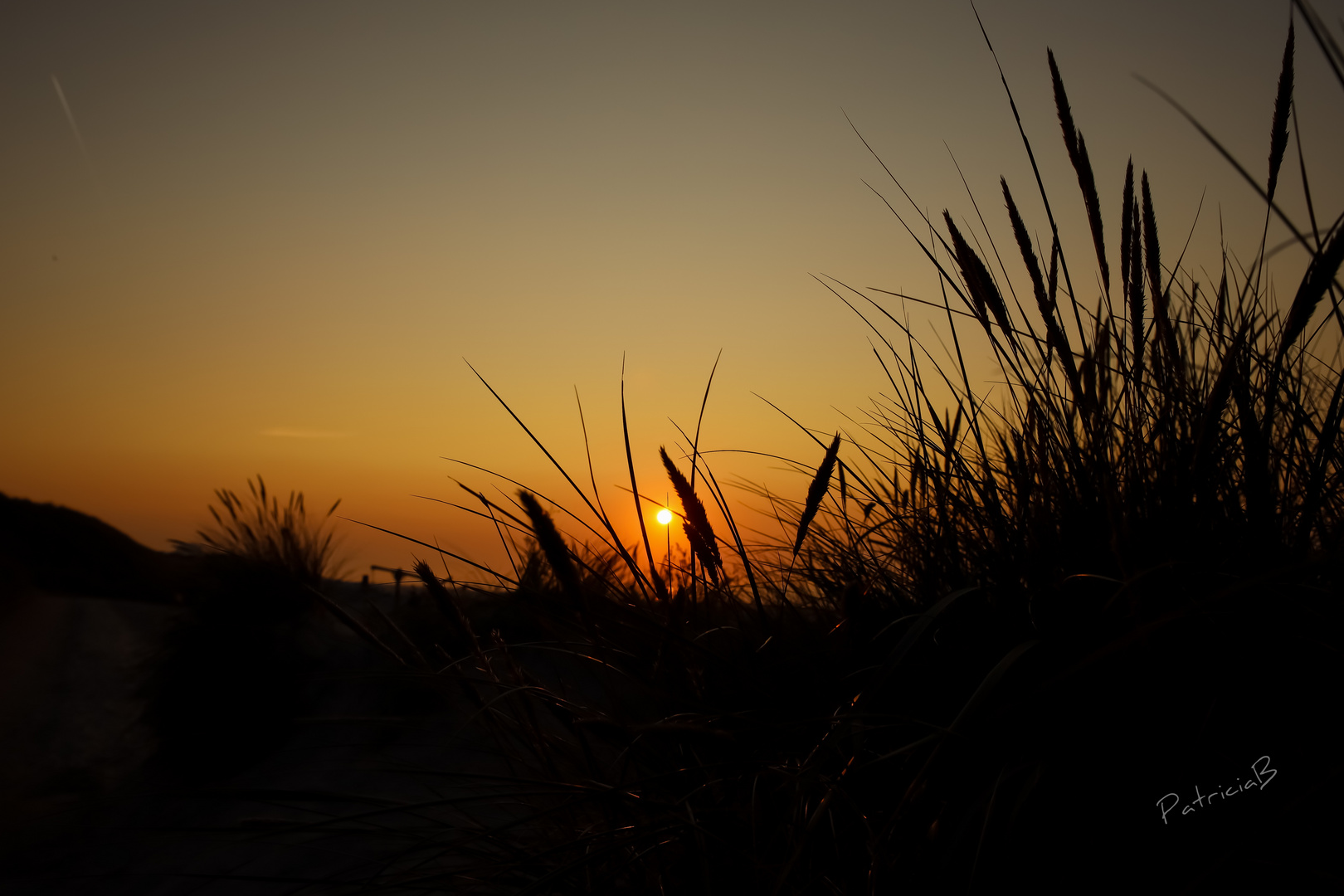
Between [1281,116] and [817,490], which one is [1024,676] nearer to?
[817,490]

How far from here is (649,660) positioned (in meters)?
1.18

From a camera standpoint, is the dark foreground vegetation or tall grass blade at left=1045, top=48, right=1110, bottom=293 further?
tall grass blade at left=1045, top=48, right=1110, bottom=293

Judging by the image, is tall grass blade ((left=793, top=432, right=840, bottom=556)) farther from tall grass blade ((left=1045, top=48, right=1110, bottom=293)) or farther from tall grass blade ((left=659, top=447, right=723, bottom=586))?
tall grass blade ((left=1045, top=48, right=1110, bottom=293))

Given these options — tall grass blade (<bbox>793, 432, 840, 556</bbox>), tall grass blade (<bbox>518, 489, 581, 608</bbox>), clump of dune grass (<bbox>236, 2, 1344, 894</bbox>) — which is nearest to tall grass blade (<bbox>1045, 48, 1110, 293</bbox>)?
clump of dune grass (<bbox>236, 2, 1344, 894</bbox>)

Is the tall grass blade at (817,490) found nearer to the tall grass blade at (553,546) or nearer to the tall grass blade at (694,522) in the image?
the tall grass blade at (694,522)
